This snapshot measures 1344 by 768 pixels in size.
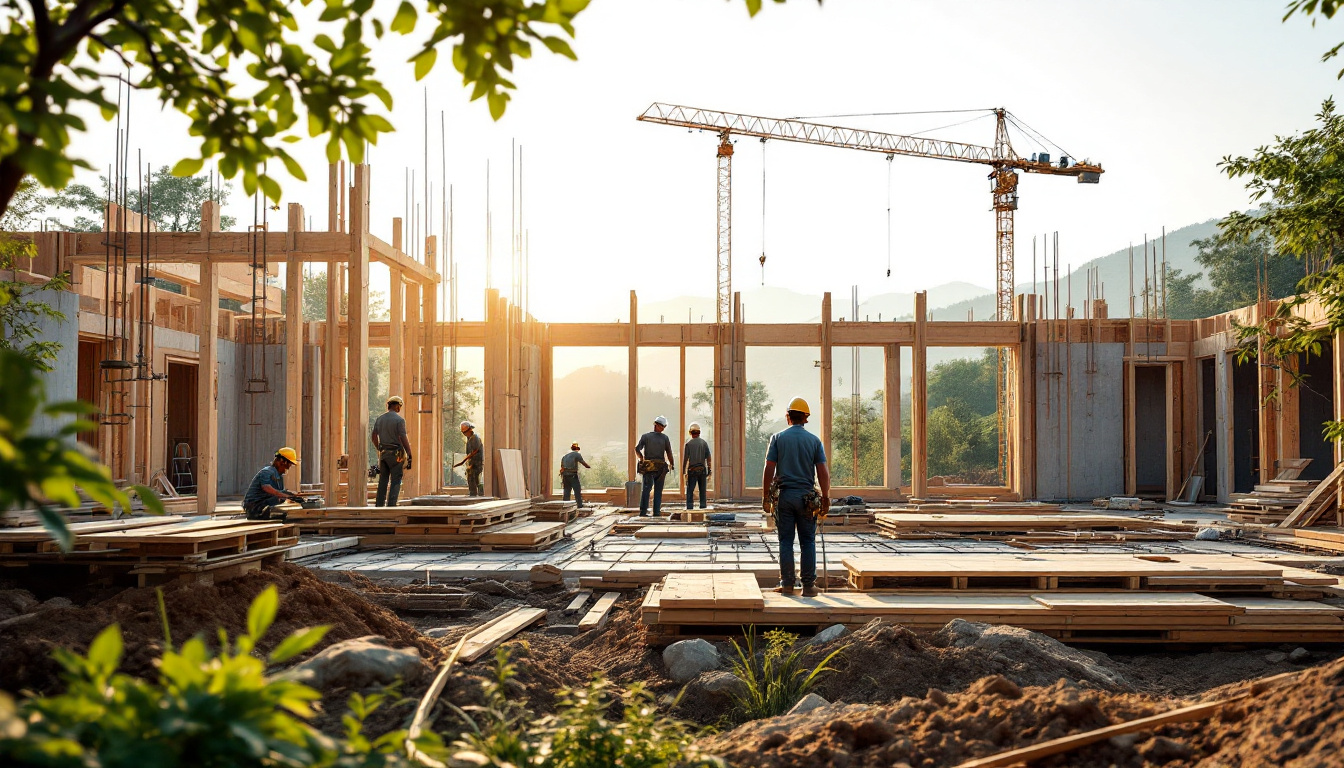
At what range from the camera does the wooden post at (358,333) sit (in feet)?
40.7

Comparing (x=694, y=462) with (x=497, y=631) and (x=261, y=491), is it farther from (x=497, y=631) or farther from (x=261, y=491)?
(x=497, y=631)

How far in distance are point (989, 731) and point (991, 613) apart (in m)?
2.89

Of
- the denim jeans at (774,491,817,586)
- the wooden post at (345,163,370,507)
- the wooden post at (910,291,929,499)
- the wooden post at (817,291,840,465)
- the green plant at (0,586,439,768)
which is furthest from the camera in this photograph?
the wooden post at (910,291,929,499)

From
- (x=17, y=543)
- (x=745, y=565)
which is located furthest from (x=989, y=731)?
(x=17, y=543)

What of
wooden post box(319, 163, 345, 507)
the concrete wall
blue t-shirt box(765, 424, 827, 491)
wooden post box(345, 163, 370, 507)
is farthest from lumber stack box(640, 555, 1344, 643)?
the concrete wall

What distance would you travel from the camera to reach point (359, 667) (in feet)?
13.6

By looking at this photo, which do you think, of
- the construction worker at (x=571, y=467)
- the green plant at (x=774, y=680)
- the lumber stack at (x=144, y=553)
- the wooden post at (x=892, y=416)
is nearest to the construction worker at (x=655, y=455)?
the construction worker at (x=571, y=467)

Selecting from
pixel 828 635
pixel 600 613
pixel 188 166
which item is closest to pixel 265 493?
pixel 600 613

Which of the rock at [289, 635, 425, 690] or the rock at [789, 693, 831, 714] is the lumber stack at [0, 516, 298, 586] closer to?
the rock at [289, 635, 425, 690]

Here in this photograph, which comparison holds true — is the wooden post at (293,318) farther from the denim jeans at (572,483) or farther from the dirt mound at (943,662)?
the dirt mound at (943,662)

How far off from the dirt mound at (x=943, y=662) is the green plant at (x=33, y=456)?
4.33 metres

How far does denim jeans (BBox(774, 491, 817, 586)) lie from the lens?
7062mm

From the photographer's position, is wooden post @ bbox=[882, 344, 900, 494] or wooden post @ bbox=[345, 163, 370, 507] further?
wooden post @ bbox=[882, 344, 900, 494]

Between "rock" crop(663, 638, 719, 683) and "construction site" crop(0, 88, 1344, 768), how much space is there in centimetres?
2
